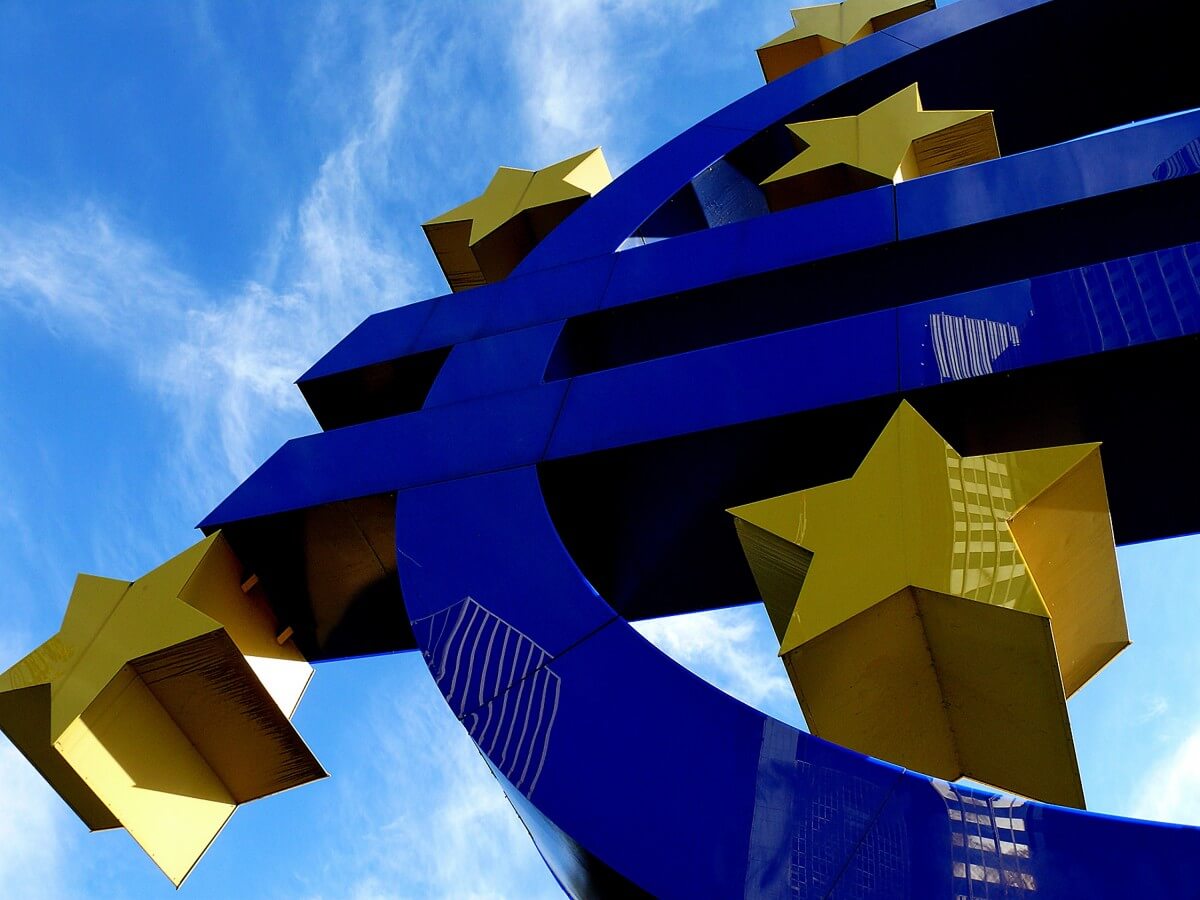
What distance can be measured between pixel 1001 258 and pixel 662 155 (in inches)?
125

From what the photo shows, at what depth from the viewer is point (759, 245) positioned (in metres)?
6.93

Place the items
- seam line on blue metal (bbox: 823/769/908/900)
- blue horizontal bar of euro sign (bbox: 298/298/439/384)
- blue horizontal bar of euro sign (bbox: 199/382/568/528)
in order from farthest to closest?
blue horizontal bar of euro sign (bbox: 298/298/439/384)
blue horizontal bar of euro sign (bbox: 199/382/568/528)
seam line on blue metal (bbox: 823/769/908/900)

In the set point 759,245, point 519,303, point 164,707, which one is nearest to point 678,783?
point 164,707

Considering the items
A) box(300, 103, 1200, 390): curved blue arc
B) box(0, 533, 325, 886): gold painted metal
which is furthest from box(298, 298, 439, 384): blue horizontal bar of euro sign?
box(0, 533, 325, 886): gold painted metal

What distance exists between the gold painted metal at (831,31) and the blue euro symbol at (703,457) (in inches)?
116

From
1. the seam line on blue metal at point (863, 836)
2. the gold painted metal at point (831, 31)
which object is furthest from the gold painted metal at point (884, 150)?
the seam line on blue metal at point (863, 836)

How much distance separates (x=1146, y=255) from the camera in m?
5.33

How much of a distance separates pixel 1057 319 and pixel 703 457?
5.72 ft

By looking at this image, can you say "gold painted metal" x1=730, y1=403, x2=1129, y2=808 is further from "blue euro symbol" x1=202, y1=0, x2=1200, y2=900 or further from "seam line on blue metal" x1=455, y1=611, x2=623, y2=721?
"seam line on blue metal" x1=455, y1=611, x2=623, y2=721

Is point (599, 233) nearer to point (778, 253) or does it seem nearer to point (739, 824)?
point (778, 253)

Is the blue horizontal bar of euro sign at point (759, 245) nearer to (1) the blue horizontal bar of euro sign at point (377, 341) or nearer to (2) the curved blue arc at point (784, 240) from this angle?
(2) the curved blue arc at point (784, 240)

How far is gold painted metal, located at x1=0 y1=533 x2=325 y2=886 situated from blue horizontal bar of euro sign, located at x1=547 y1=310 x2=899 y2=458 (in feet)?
6.07

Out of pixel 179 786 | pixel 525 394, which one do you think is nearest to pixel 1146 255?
pixel 525 394

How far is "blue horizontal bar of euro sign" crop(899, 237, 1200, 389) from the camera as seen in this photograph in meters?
5.05
